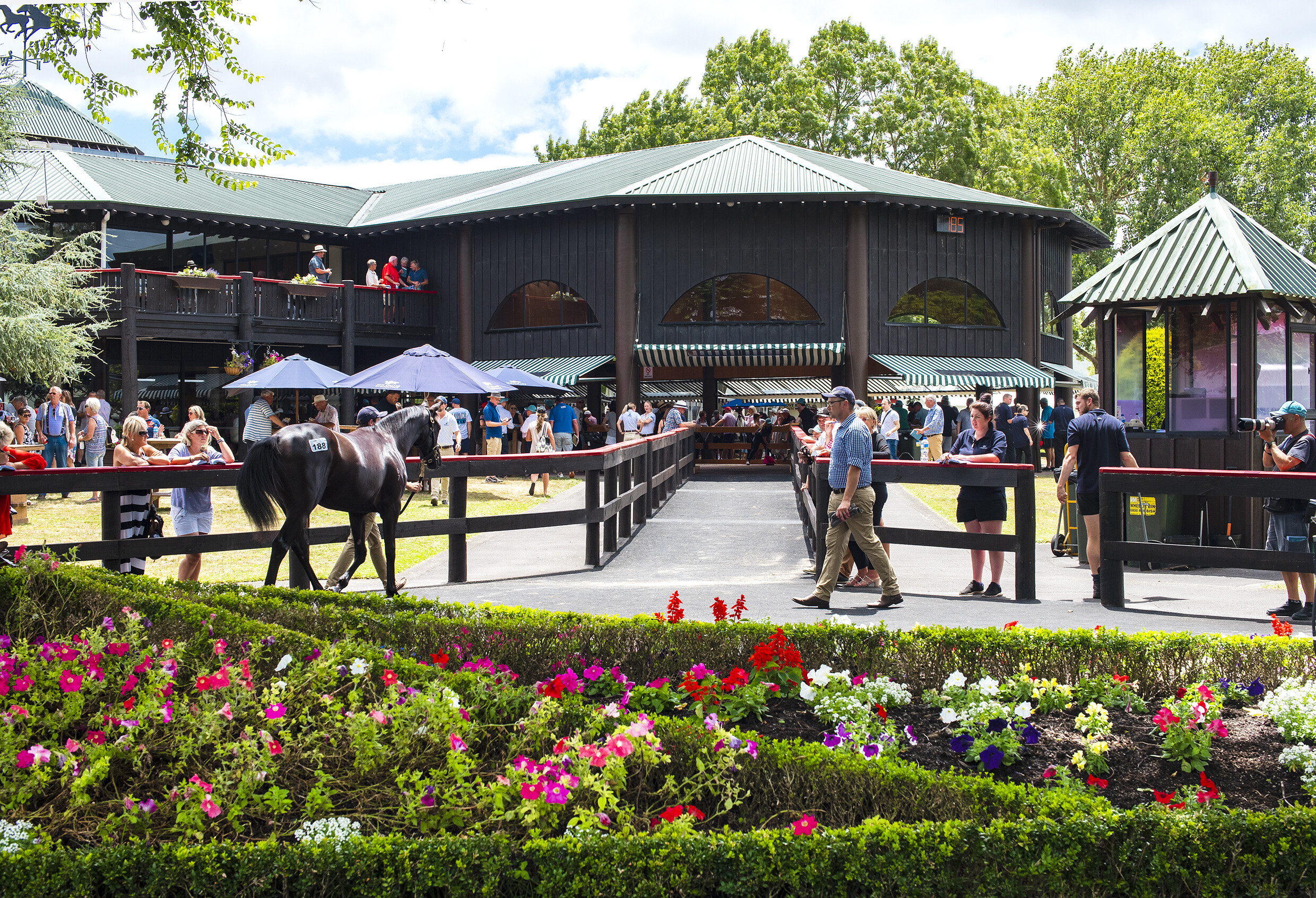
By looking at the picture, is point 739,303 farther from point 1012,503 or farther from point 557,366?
point 1012,503

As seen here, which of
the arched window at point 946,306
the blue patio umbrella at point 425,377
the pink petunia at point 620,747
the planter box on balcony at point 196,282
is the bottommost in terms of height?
the pink petunia at point 620,747

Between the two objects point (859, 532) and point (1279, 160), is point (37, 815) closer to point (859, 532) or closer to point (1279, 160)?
point (859, 532)

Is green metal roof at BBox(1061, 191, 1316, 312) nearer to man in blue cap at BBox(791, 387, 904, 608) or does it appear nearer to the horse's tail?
man in blue cap at BBox(791, 387, 904, 608)

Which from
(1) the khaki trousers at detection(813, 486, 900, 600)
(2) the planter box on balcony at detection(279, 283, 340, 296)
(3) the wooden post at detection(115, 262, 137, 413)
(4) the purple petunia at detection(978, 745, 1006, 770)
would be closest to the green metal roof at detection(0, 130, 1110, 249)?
(3) the wooden post at detection(115, 262, 137, 413)

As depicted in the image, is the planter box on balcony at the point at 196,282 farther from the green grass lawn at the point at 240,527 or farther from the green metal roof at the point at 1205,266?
the green metal roof at the point at 1205,266

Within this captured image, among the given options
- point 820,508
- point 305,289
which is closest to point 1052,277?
point 305,289

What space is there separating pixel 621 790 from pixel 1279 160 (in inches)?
1784

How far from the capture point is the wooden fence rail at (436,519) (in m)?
8.11

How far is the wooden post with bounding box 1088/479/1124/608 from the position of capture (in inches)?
331

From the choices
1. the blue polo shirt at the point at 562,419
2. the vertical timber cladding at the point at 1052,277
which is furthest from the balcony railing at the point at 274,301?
the vertical timber cladding at the point at 1052,277

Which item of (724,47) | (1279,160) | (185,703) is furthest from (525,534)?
(724,47)

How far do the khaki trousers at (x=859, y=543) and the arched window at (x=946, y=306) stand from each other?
774 inches

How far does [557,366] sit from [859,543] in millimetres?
19587

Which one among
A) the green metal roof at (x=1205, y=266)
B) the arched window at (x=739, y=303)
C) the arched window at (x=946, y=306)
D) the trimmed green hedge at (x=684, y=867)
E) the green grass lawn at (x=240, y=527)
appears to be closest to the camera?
the trimmed green hedge at (x=684, y=867)
